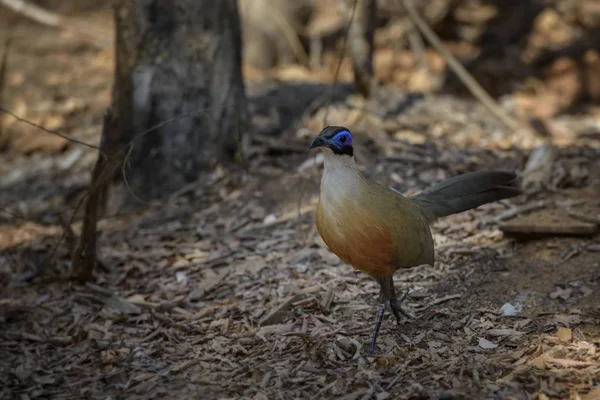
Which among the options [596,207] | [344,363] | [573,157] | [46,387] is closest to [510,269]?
[596,207]

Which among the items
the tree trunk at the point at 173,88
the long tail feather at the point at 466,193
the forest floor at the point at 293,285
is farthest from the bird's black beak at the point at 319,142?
the tree trunk at the point at 173,88

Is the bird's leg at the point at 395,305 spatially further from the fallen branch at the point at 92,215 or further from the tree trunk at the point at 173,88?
the tree trunk at the point at 173,88

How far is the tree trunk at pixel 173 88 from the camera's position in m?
6.12

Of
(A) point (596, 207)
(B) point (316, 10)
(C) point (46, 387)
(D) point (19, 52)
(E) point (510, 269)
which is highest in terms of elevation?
(B) point (316, 10)

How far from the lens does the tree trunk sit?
6.12m

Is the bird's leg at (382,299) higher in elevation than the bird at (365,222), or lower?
lower

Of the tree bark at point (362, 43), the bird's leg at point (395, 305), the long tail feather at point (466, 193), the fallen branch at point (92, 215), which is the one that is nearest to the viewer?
the bird's leg at point (395, 305)

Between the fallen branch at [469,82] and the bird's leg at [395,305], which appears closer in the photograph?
the bird's leg at [395,305]

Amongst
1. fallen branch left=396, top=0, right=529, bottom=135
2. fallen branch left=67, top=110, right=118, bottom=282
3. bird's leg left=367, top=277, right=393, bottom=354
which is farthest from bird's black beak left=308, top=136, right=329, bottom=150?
fallen branch left=396, top=0, right=529, bottom=135

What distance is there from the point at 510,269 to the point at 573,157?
1.95m

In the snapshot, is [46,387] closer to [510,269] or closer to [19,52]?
[510,269]

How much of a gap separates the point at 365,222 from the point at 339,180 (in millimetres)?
275

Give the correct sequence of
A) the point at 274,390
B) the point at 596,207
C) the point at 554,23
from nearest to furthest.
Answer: the point at 274,390, the point at 596,207, the point at 554,23

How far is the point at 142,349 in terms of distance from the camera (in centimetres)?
446
